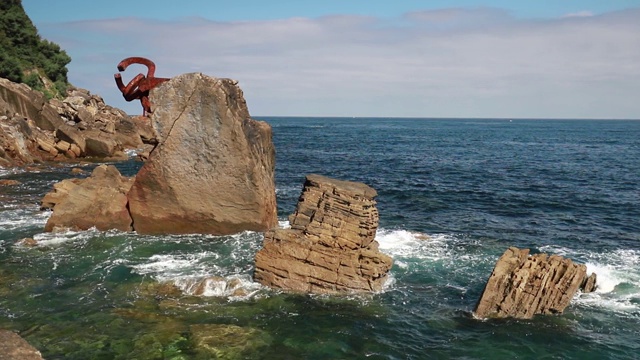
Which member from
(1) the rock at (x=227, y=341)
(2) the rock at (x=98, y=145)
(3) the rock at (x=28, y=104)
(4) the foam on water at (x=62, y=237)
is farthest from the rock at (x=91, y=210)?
(3) the rock at (x=28, y=104)

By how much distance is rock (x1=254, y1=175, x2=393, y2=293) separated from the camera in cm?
1888

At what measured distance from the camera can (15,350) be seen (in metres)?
10.3

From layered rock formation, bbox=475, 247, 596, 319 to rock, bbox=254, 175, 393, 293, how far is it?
3.79m

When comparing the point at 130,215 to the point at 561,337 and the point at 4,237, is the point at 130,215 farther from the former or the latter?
the point at 561,337

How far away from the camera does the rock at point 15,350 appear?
32.9 ft

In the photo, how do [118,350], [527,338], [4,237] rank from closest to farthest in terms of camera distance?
[118,350] < [527,338] < [4,237]

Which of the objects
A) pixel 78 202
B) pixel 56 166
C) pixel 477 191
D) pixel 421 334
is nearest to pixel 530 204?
pixel 477 191

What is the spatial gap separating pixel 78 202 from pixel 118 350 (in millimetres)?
13672

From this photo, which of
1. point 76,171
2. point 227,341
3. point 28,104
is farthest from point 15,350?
point 28,104

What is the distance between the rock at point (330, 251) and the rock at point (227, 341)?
378 centimetres

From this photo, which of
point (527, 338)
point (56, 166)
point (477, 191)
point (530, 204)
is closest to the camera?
point (527, 338)

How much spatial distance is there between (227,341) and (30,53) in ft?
256

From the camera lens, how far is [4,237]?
945 inches

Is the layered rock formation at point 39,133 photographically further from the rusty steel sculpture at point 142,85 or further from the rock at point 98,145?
the rusty steel sculpture at point 142,85
